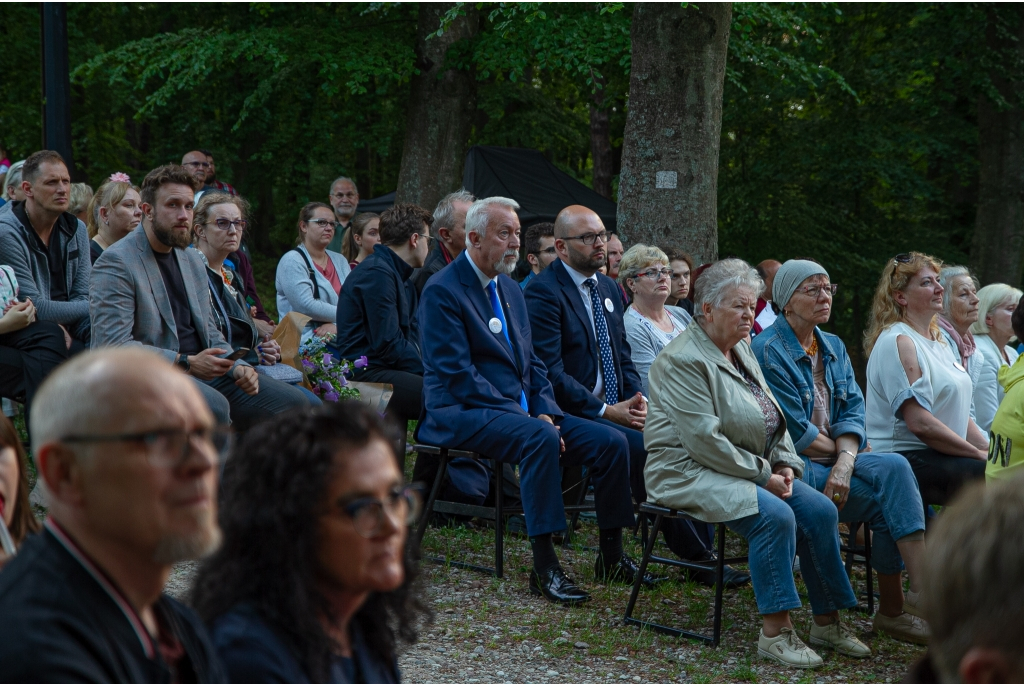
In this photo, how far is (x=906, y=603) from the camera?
5.36m

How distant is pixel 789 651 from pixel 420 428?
230cm

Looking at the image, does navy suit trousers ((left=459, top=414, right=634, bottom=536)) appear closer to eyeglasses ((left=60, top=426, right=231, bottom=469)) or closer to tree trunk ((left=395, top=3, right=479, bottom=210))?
eyeglasses ((left=60, top=426, right=231, bottom=469))

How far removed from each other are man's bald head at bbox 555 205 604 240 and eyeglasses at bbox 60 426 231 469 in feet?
16.3

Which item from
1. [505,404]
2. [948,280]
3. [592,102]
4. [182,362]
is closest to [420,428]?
[505,404]

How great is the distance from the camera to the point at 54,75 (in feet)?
23.5

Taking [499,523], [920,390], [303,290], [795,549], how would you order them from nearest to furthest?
[795,549] → [499,523] → [920,390] → [303,290]

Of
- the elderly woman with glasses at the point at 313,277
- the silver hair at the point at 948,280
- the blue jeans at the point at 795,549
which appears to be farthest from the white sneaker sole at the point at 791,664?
the elderly woman with glasses at the point at 313,277

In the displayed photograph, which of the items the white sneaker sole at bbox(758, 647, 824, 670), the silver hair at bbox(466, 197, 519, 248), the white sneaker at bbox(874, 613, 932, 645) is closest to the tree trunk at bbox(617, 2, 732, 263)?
the silver hair at bbox(466, 197, 519, 248)

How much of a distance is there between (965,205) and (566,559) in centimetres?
1318

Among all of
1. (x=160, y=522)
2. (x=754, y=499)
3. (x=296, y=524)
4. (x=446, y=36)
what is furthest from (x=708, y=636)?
(x=446, y=36)

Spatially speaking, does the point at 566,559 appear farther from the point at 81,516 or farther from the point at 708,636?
the point at 81,516

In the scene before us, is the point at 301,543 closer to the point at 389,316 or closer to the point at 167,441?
the point at 167,441

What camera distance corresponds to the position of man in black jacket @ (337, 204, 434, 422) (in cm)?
673

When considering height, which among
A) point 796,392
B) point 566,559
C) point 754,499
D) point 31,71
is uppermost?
point 31,71
